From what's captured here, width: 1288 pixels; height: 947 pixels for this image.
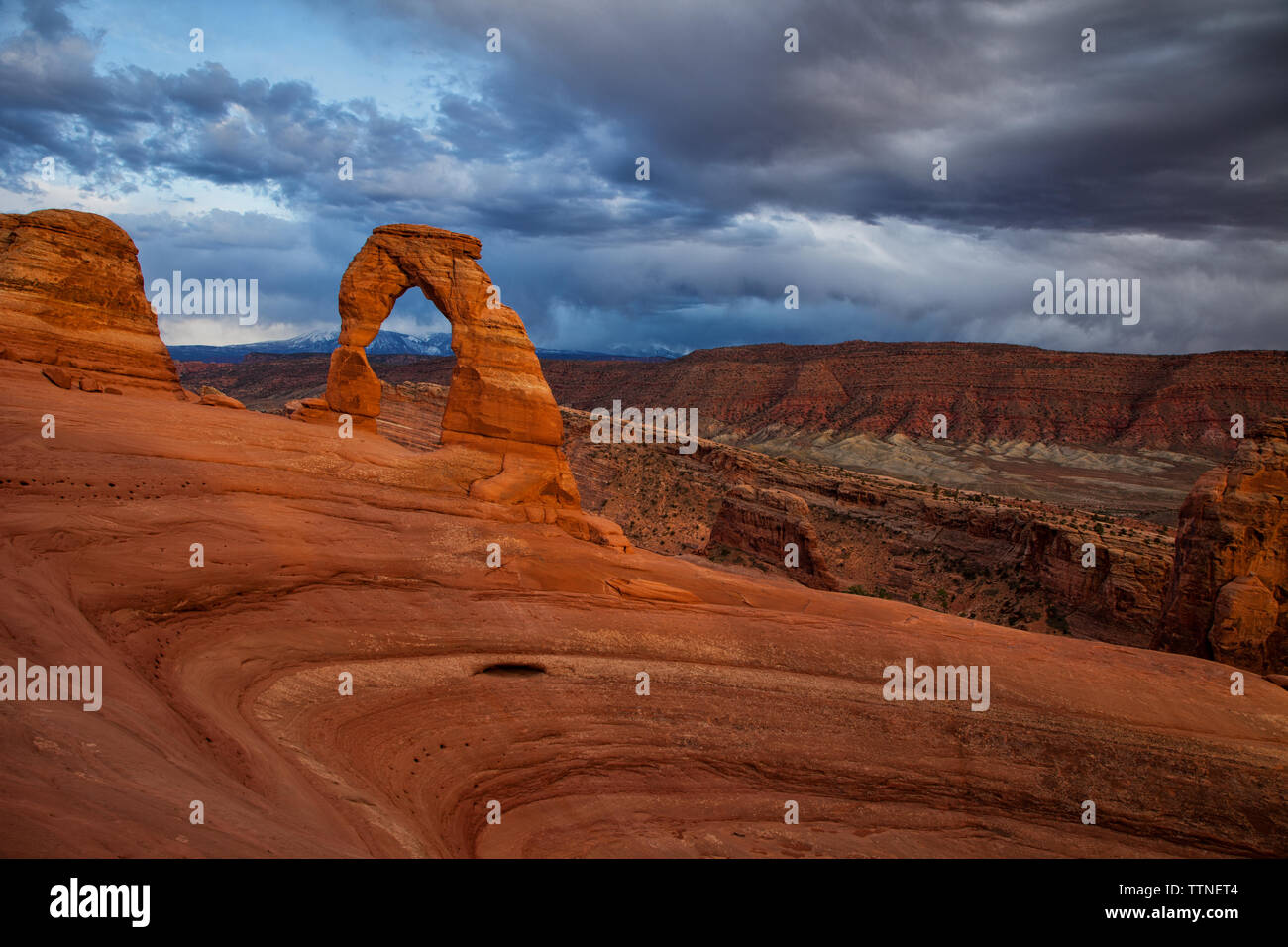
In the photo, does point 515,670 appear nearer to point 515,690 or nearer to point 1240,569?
point 515,690

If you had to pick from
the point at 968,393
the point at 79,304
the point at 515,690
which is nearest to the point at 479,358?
the point at 79,304

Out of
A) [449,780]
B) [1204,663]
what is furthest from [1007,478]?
[449,780]

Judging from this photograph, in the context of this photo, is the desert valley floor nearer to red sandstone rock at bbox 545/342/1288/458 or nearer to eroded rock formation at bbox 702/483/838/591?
eroded rock formation at bbox 702/483/838/591

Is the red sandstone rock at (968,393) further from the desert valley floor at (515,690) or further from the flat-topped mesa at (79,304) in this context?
the flat-topped mesa at (79,304)

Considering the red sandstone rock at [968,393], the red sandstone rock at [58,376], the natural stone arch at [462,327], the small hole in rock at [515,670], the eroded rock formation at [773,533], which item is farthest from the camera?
the red sandstone rock at [968,393]

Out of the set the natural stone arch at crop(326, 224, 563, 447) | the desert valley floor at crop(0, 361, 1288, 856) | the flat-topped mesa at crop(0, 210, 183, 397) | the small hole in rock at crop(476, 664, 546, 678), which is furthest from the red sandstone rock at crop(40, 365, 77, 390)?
the small hole in rock at crop(476, 664, 546, 678)

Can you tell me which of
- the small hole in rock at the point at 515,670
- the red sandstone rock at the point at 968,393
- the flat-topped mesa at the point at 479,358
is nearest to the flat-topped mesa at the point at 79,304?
the flat-topped mesa at the point at 479,358
